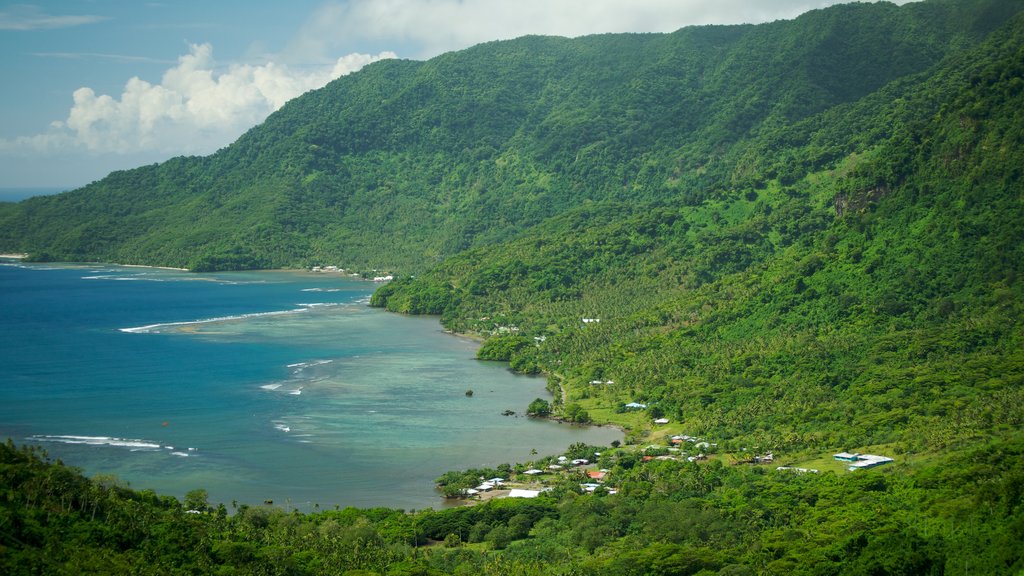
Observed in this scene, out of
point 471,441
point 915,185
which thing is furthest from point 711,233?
point 471,441

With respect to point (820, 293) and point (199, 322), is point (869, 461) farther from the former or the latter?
point (199, 322)

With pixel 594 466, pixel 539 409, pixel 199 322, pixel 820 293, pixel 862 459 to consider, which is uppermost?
pixel 820 293

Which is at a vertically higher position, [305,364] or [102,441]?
[305,364]

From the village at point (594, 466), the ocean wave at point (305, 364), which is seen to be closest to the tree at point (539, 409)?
the village at point (594, 466)

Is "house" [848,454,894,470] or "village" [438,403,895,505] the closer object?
"house" [848,454,894,470]

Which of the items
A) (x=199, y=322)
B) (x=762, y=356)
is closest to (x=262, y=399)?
(x=762, y=356)

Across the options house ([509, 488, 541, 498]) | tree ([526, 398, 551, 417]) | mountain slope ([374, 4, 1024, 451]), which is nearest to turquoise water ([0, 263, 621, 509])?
tree ([526, 398, 551, 417])

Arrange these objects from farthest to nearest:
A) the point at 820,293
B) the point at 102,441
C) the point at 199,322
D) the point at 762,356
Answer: the point at 199,322, the point at 820,293, the point at 762,356, the point at 102,441

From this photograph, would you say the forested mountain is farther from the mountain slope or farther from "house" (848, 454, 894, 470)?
"house" (848, 454, 894, 470)

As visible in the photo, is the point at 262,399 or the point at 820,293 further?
the point at 820,293
